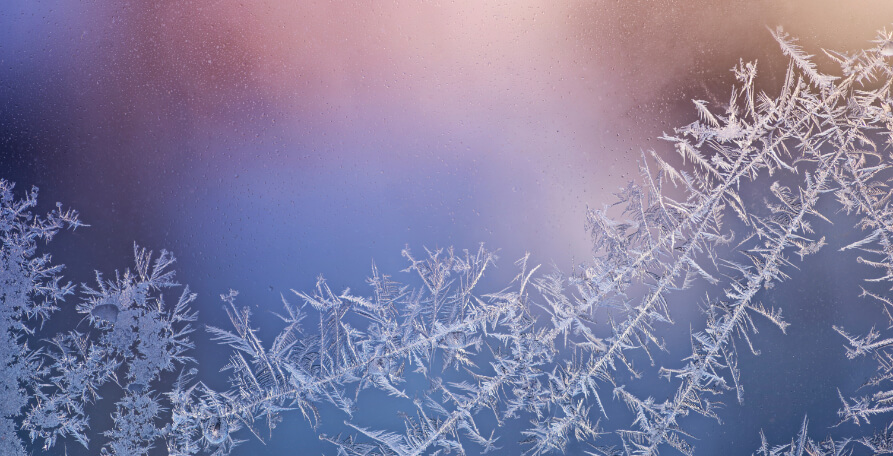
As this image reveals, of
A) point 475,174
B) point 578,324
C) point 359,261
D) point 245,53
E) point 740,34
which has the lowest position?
point 578,324

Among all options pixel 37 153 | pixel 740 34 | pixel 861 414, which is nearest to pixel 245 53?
pixel 37 153

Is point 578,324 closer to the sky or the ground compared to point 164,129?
closer to the ground

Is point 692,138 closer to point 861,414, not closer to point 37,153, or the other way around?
point 861,414

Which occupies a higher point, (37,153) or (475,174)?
(37,153)

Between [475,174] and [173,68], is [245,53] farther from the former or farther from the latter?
[475,174]

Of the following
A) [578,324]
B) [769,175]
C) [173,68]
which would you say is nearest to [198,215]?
[173,68]

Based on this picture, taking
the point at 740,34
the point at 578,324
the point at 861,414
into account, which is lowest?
the point at 861,414
